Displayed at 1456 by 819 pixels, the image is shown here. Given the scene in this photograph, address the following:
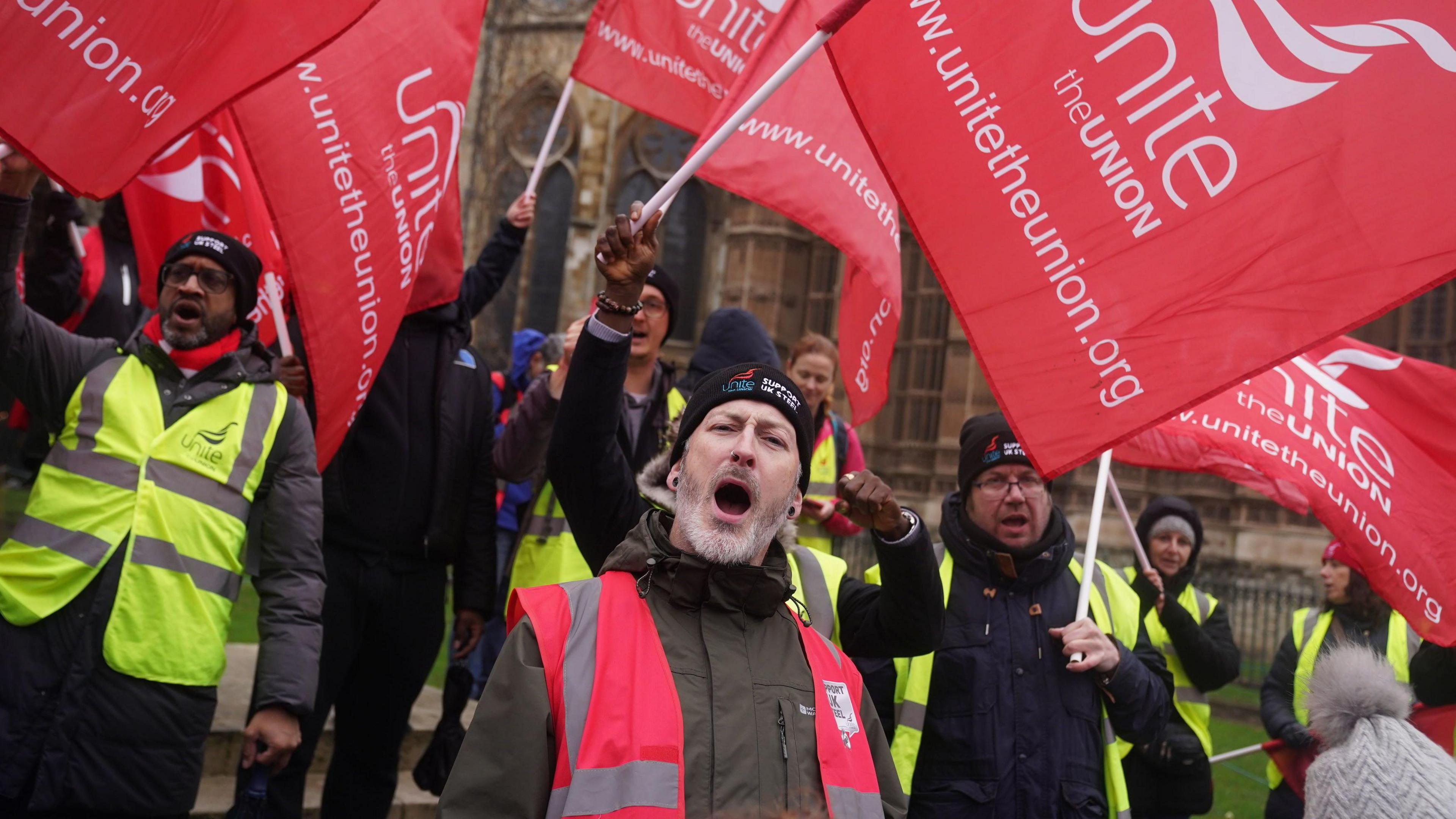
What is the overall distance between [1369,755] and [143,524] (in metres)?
2.87

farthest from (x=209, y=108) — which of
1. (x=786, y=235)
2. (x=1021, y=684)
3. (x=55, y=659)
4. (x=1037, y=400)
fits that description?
(x=786, y=235)

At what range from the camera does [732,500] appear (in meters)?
2.83

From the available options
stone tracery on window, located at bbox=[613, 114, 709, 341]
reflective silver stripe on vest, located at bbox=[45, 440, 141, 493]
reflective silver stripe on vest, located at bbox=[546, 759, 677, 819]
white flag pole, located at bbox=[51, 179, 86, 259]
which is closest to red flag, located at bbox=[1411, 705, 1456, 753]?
reflective silver stripe on vest, located at bbox=[546, 759, 677, 819]

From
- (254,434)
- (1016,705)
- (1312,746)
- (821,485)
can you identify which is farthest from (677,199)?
(1016,705)

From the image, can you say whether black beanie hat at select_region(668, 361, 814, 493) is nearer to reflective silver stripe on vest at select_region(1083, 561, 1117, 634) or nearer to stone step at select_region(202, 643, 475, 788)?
reflective silver stripe on vest at select_region(1083, 561, 1117, 634)

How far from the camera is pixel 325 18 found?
325cm

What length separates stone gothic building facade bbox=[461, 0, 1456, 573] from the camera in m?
20.3

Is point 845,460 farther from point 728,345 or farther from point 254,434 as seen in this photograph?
point 254,434

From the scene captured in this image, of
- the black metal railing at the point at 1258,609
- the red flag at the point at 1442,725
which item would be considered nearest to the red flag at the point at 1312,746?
the red flag at the point at 1442,725

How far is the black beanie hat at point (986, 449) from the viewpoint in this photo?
3.85 meters

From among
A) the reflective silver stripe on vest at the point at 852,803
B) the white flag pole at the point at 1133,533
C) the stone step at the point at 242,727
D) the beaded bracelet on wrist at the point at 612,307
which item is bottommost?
the stone step at the point at 242,727

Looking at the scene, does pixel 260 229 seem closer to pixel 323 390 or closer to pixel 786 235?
pixel 323 390

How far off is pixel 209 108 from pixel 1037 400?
2106 millimetres

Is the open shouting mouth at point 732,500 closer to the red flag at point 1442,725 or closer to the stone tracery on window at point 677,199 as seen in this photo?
the red flag at point 1442,725
